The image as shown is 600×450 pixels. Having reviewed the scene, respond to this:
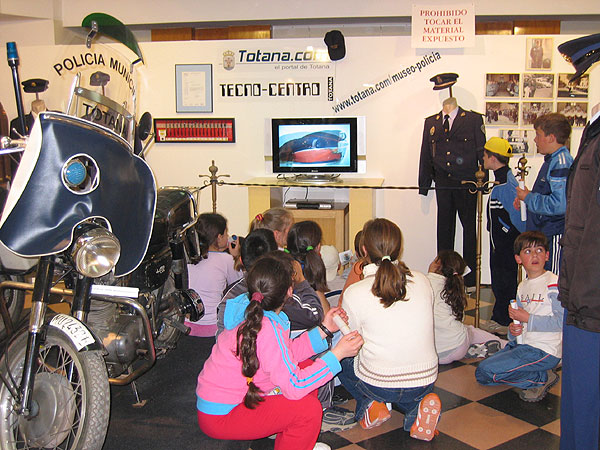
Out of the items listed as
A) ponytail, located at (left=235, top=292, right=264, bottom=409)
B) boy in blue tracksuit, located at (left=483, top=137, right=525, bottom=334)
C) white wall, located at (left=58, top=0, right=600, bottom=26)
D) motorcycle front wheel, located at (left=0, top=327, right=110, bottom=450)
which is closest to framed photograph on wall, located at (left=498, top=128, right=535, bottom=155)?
white wall, located at (left=58, top=0, right=600, bottom=26)

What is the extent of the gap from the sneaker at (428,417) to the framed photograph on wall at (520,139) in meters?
3.65

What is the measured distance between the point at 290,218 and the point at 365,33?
432 cm

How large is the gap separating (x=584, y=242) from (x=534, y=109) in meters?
4.03

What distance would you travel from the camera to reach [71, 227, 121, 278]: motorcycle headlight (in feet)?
6.61

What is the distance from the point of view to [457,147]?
214 inches

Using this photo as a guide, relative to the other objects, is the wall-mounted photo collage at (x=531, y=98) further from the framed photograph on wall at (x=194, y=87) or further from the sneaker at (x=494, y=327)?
the framed photograph on wall at (x=194, y=87)

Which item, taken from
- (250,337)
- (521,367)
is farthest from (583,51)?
(521,367)

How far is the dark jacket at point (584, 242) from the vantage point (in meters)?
1.90

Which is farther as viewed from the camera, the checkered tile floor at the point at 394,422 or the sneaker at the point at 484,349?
the sneaker at the point at 484,349

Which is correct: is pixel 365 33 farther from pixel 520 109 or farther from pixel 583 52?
pixel 583 52

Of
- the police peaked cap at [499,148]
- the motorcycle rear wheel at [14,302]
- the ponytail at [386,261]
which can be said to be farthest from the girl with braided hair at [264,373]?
the police peaked cap at [499,148]

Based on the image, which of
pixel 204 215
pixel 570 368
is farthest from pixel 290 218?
pixel 570 368

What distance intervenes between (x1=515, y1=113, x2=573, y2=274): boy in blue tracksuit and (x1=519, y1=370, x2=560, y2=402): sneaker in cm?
74

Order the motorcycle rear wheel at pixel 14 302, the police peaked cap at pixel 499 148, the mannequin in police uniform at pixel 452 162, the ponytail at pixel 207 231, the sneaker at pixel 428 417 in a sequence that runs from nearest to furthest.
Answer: the sneaker at pixel 428 417 → the motorcycle rear wheel at pixel 14 302 → the ponytail at pixel 207 231 → the police peaked cap at pixel 499 148 → the mannequin in police uniform at pixel 452 162
